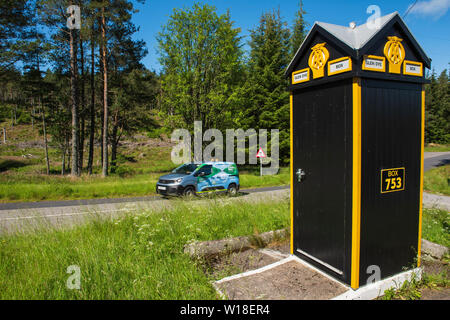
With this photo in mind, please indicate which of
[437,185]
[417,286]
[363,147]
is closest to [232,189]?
[417,286]

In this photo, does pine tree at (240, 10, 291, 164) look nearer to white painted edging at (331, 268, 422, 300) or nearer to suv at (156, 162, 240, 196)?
suv at (156, 162, 240, 196)

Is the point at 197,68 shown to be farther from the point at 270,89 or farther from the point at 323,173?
the point at 323,173

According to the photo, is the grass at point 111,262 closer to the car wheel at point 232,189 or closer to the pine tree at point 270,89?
the car wheel at point 232,189

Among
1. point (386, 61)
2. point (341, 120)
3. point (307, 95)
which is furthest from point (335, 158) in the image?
point (386, 61)

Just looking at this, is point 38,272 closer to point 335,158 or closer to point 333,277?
point 333,277

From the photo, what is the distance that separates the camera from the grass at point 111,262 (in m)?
2.96

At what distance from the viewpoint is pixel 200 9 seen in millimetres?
22141

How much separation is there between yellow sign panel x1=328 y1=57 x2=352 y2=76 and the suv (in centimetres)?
910

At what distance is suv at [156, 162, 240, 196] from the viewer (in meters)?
12.2

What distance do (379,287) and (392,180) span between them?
1.43m

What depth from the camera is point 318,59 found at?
155 inches

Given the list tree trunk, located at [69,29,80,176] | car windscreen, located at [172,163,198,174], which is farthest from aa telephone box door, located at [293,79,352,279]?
tree trunk, located at [69,29,80,176]

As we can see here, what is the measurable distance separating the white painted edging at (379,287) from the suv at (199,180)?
29.6ft
